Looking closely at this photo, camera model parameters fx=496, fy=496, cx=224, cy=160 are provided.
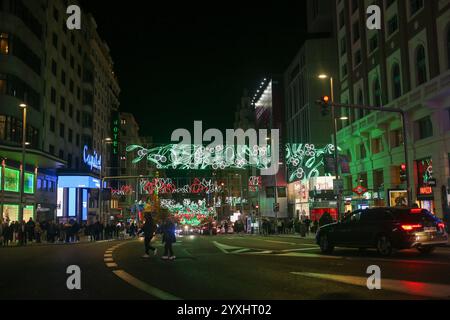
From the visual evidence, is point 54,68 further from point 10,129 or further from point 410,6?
point 410,6

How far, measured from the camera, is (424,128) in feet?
112

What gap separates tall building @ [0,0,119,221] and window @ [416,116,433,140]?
95.1ft

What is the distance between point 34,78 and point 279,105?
41.2 m

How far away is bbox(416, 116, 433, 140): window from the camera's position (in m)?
33.1

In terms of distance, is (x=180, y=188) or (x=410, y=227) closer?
(x=410, y=227)

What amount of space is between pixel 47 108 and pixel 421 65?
3479 cm

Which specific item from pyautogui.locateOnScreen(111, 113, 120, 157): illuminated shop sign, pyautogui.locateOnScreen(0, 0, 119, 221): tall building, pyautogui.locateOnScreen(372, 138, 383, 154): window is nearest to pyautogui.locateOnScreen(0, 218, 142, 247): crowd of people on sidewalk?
pyautogui.locateOnScreen(0, 0, 119, 221): tall building

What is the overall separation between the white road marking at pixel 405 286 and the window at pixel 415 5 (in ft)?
94.2

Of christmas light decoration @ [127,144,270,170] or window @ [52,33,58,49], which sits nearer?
christmas light decoration @ [127,144,270,170]

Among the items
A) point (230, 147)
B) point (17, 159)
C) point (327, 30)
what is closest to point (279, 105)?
point (327, 30)

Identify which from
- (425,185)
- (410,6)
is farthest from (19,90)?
(425,185)

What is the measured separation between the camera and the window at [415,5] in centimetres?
3412

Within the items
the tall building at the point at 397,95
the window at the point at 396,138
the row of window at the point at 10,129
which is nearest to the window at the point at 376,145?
the tall building at the point at 397,95

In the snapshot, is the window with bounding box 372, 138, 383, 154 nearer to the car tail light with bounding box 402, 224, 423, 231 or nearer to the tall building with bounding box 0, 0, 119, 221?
the car tail light with bounding box 402, 224, 423, 231
